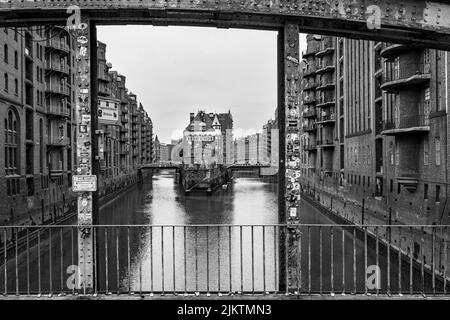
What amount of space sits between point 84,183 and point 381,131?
25.6m

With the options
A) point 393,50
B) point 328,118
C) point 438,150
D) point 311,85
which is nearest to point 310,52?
point 311,85

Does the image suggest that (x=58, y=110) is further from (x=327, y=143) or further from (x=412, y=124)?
(x=412, y=124)

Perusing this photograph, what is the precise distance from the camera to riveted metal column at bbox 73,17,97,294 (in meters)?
6.09

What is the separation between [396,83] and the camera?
21594 millimetres

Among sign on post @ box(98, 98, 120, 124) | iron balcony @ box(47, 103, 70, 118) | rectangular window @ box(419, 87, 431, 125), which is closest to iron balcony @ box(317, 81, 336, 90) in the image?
rectangular window @ box(419, 87, 431, 125)

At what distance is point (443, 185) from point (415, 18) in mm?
14525

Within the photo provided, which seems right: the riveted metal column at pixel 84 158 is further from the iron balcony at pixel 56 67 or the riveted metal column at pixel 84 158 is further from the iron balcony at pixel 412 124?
the iron balcony at pixel 56 67

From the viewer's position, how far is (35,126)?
110ft

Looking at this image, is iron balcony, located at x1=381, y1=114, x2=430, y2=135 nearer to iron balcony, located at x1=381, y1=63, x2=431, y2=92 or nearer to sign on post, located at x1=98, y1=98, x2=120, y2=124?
iron balcony, located at x1=381, y1=63, x2=431, y2=92

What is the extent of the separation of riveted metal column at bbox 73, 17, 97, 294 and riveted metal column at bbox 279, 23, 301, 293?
2924 millimetres

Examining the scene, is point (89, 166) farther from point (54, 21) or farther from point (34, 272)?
point (34, 272)

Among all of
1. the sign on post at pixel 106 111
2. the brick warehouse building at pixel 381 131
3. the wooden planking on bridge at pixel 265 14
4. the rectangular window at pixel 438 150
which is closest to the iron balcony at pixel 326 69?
the brick warehouse building at pixel 381 131
